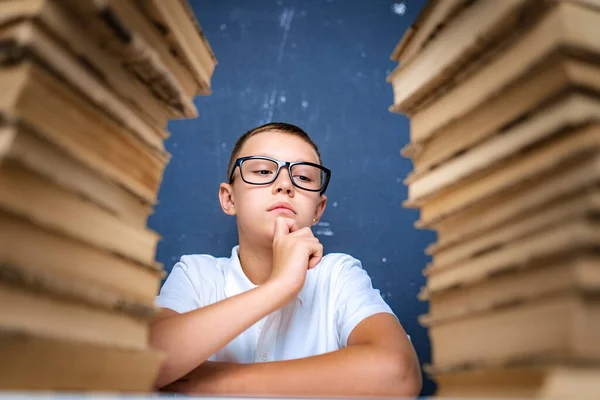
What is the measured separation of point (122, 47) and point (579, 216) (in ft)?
1.73

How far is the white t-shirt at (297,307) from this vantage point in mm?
1373

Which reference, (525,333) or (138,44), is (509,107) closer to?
(525,333)

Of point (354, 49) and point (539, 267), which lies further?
point (354, 49)

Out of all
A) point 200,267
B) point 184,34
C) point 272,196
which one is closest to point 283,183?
point 272,196

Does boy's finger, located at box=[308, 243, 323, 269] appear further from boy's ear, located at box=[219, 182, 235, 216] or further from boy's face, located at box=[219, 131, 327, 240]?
boy's ear, located at box=[219, 182, 235, 216]

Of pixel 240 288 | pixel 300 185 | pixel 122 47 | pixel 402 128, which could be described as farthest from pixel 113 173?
pixel 402 128

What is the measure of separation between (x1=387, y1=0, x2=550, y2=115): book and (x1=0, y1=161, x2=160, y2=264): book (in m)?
0.42

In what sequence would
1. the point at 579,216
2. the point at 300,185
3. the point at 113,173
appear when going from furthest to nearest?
the point at 300,185 < the point at 113,173 < the point at 579,216

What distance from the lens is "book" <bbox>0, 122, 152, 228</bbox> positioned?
1.60 feet

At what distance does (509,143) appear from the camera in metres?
0.60

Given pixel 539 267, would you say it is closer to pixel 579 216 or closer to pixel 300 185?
pixel 579 216

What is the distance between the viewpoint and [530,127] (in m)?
0.58

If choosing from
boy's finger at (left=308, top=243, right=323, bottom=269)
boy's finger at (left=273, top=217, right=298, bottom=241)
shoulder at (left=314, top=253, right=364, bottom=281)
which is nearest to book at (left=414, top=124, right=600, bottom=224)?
boy's finger at (left=308, top=243, right=323, bottom=269)

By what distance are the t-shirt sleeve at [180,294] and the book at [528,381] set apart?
0.84m
